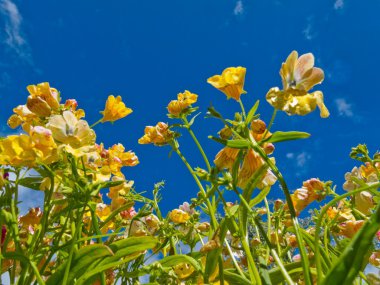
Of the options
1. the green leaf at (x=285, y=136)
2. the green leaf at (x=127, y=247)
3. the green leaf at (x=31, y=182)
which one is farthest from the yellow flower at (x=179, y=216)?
the green leaf at (x=285, y=136)

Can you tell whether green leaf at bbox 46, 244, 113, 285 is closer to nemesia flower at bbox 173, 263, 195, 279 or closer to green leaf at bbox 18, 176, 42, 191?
green leaf at bbox 18, 176, 42, 191

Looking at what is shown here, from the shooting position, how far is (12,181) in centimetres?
121

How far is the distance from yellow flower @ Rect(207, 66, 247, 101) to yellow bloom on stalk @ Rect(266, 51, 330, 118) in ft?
0.65

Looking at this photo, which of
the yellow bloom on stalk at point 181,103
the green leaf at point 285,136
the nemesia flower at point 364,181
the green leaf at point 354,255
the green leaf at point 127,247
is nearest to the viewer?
the green leaf at point 354,255

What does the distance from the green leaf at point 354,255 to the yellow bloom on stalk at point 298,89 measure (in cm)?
36

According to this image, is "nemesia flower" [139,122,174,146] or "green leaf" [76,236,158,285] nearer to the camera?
"green leaf" [76,236,158,285]

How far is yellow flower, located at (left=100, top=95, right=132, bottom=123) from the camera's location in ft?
5.57

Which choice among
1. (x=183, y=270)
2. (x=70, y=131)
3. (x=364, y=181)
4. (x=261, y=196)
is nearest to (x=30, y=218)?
(x=70, y=131)

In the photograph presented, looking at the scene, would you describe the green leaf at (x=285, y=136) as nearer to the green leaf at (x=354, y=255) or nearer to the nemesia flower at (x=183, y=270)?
the green leaf at (x=354, y=255)

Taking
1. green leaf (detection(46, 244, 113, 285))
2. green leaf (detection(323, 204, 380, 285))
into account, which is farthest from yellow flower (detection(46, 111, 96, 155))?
green leaf (detection(323, 204, 380, 285))

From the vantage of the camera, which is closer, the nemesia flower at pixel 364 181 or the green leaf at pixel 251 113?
the green leaf at pixel 251 113

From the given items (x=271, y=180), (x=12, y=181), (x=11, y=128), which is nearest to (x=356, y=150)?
(x=271, y=180)

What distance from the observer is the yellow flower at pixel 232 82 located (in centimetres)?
118

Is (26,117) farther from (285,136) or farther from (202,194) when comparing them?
(285,136)
